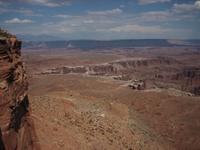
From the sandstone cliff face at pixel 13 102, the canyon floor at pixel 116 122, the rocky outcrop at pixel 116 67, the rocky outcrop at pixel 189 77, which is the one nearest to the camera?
the sandstone cliff face at pixel 13 102

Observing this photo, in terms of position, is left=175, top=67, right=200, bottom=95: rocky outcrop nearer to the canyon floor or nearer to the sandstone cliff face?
the canyon floor

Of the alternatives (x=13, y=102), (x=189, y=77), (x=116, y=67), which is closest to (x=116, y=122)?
(x=13, y=102)

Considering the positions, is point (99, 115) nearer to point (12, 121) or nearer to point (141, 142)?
point (141, 142)

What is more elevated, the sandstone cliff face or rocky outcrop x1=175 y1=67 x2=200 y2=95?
the sandstone cliff face

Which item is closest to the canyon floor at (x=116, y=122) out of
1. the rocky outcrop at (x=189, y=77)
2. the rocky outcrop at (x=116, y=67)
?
the rocky outcrop at (x=116, y=67)

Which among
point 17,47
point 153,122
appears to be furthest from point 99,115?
point 17,47

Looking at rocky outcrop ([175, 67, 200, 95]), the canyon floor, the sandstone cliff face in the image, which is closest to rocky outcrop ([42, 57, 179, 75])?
rocky outcrop ([175, 67, 200, 95])

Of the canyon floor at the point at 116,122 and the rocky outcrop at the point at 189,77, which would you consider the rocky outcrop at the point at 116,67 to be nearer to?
the rocky outcrop at the point at 189,77

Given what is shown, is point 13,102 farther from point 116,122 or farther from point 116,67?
point 116,67
